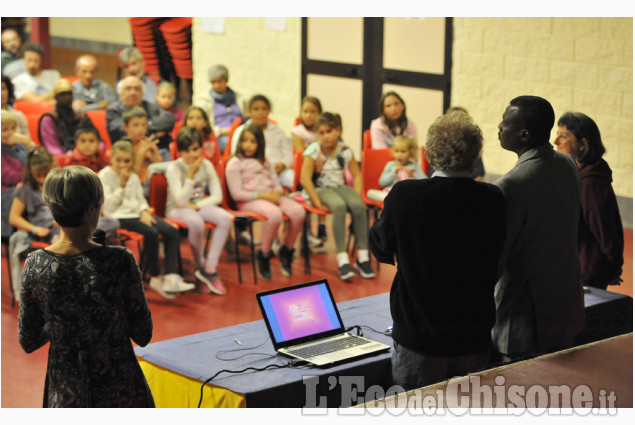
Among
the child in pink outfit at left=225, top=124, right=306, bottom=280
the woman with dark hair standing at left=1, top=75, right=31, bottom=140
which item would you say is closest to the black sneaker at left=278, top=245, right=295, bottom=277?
the child in pink outfit at left=225, top=124, right=306, bottom=280

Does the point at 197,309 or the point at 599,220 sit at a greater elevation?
the point at 599,220

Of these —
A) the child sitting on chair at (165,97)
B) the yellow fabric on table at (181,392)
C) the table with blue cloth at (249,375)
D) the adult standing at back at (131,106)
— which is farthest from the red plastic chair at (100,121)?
Answer: the yellow fabric on table at (181,392)

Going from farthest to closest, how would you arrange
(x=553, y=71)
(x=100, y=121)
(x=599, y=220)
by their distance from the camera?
Answer: (x=553, y=71) → (x=100, y=121) → (x=599, y=220)

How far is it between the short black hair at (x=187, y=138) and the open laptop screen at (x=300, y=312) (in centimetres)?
248

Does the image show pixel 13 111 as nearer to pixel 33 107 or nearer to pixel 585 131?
pixel 33 107

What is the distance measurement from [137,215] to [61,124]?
1375mm

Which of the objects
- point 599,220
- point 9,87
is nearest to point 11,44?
point 9,87

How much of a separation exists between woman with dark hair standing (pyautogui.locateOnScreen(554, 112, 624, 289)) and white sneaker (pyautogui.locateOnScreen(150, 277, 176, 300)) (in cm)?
272

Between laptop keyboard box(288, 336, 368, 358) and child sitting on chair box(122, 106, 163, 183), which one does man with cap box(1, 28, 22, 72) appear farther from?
laptop keyboard box(288, 336, 368, 358)

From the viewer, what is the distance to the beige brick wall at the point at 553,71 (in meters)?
7.27

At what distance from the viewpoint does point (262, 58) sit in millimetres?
9844

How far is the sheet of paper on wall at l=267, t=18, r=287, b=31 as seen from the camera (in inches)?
379

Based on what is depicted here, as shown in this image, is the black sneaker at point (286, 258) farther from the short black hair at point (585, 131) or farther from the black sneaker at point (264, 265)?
the short black hair at point (585, 131)
